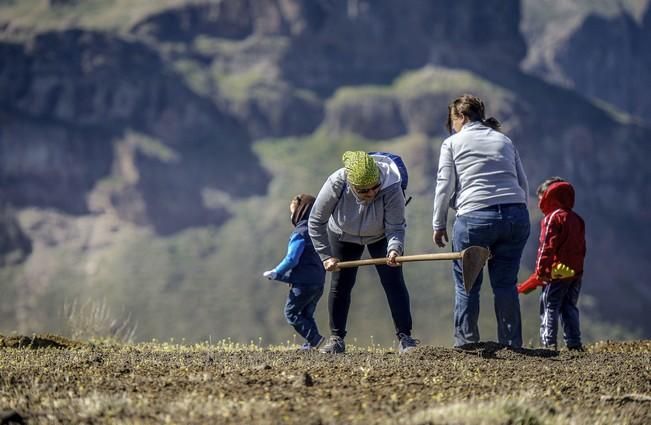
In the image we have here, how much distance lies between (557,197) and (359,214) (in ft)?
10.9

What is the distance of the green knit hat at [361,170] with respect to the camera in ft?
34.6

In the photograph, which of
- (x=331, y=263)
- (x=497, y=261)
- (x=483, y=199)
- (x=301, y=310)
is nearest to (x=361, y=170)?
(x=331, y=263)

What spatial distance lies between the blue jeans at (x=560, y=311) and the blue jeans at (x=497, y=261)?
1965 millimetres

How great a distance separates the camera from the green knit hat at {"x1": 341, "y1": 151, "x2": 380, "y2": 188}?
1054cm

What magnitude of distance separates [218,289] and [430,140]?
2088 inches

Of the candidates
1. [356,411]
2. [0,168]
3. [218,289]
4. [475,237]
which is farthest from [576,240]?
[0,168]

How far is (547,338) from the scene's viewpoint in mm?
13547

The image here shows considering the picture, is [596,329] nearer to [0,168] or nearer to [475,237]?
[0,168]

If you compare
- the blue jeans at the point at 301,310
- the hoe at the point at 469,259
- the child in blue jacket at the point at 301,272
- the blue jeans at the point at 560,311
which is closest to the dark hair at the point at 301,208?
the child in blue jacket at the point at 301,272

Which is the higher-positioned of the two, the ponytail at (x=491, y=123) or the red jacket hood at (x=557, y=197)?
the ponytail at (x=491, y=123)

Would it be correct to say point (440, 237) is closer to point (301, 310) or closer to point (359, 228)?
point (359, 228)

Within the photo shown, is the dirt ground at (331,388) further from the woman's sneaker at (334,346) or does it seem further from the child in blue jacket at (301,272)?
the child in blue jacket at (301,272)

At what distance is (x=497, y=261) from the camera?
1104cm

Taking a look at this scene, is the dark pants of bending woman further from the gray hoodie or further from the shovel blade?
the shovel blade
